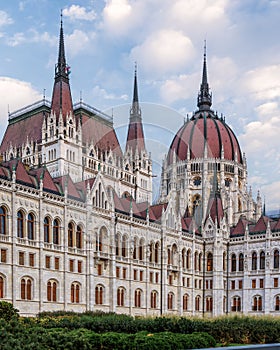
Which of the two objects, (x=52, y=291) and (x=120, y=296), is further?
(x=120, y=296)

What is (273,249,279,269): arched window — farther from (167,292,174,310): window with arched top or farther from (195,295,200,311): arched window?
(167,292,174,310): window with arched top

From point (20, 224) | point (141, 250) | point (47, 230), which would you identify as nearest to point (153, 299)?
point (141, 250)

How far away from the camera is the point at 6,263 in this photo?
124ft

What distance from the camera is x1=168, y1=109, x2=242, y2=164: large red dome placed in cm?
8106

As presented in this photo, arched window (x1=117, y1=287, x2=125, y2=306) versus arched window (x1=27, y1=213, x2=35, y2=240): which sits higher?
arched window (x1=27, y1=213, x2=35, y2=240)

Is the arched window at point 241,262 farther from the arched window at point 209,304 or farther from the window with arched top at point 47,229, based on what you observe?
the window with arched top at point 47,229

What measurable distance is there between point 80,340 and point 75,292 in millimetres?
28967

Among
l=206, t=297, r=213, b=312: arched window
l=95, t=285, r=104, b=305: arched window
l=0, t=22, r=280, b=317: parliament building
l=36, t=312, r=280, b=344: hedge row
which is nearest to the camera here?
l=36, t=312, r=280, b=344: hedge row

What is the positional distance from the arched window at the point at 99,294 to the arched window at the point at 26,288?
8.16 meters

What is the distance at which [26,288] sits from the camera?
39.2m

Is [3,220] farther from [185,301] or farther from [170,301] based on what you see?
[185,301]

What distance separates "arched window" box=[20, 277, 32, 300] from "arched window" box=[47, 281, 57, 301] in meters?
1.91

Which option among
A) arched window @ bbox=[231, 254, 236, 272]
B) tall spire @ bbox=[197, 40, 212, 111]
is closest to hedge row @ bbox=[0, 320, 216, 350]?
arched window @ bbox=[231, 254, 236, 272]

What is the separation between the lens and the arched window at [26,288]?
128 feet
